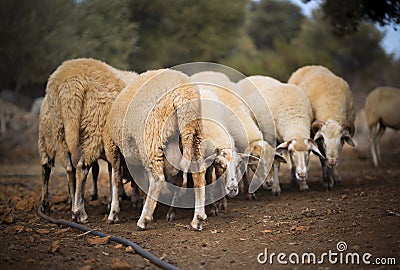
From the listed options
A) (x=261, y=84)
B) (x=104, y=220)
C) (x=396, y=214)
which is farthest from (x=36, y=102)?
(x=396, y=214)

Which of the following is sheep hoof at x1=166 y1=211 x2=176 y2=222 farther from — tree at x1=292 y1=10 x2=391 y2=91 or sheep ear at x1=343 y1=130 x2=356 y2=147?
tree at x1=292 y1=10 x2=391 y2=91

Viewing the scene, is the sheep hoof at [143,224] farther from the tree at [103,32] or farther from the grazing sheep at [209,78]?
the tree at [103,32]

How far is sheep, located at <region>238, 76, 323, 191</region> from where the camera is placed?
301 inches

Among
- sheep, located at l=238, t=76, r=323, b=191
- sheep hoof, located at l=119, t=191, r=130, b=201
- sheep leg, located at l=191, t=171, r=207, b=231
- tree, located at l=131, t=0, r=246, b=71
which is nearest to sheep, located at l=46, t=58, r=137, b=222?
sheep hoof, located at l=119, t=191, r=130, b=201

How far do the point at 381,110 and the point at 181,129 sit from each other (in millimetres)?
6665

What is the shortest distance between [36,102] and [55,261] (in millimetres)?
13191

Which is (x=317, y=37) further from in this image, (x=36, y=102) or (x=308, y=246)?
(x=308, y=246)

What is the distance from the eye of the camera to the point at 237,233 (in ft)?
18.6

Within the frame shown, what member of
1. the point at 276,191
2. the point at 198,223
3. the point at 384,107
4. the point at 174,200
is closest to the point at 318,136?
the point at 276,191

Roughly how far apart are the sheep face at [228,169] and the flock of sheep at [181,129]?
1 centimetres

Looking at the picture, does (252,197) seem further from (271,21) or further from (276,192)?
(271,21)

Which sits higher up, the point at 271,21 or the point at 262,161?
the point at 271,21

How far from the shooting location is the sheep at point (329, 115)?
7.99m

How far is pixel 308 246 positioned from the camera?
489 cm
